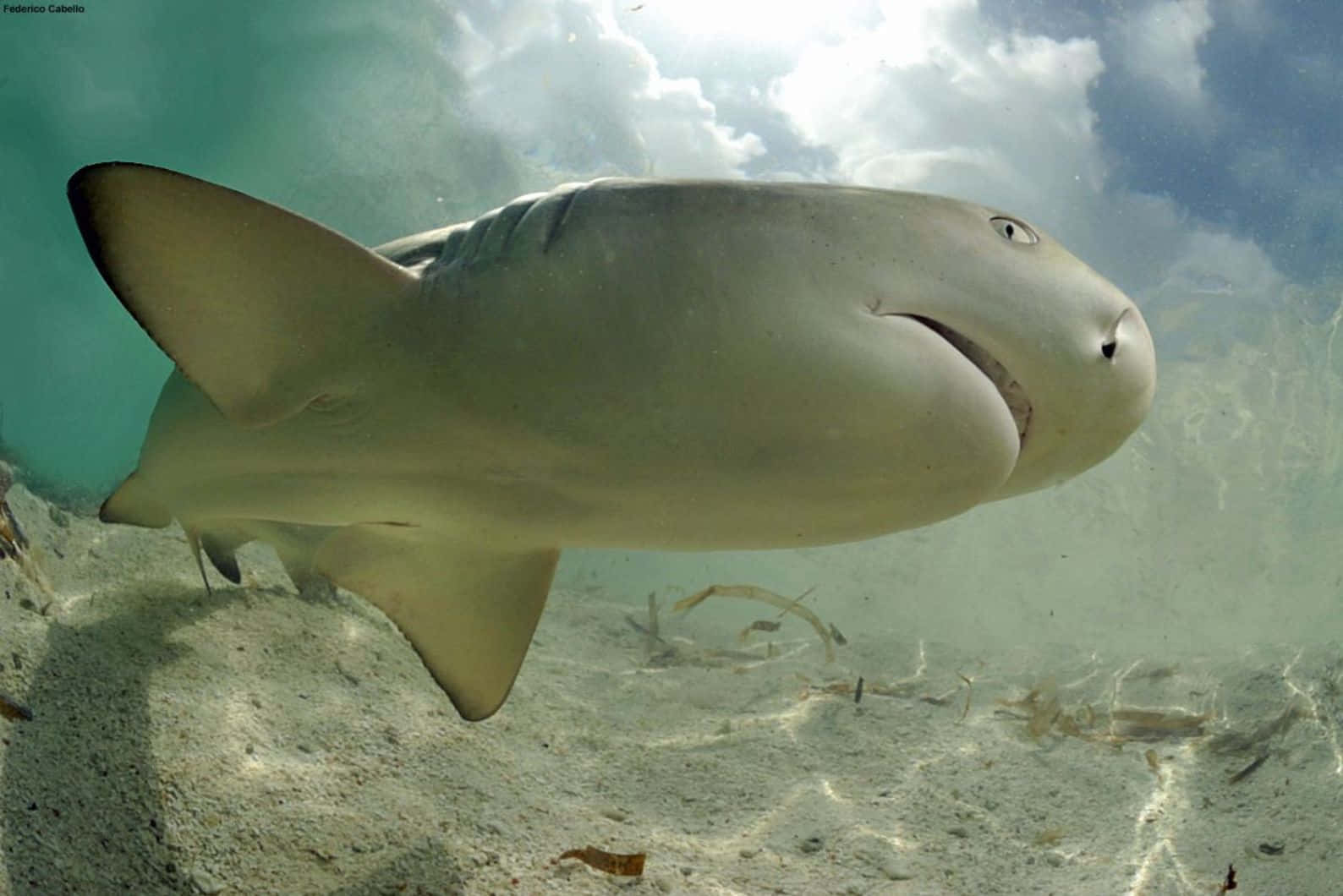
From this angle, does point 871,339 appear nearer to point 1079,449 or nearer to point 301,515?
point 1079,449

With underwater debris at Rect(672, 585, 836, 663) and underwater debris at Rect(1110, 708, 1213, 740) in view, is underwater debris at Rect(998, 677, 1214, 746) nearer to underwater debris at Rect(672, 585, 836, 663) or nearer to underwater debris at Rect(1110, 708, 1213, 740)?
underwater debris at Rect(1110, 708, 1213, 740)

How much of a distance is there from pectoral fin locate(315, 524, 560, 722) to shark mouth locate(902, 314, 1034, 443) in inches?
64.0

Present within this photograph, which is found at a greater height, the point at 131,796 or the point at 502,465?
the point at 502,465

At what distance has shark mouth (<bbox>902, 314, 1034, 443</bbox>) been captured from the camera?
1.74 m

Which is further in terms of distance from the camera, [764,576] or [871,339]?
[764,576]

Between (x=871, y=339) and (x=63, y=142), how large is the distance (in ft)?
90.4

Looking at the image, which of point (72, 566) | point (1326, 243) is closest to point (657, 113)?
point (1326, 243)

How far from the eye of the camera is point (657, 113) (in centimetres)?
1908

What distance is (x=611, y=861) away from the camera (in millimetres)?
2438

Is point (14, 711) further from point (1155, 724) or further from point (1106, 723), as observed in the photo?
point (1155, 724)

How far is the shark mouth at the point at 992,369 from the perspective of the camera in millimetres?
1742

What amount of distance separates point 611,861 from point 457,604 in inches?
41.6

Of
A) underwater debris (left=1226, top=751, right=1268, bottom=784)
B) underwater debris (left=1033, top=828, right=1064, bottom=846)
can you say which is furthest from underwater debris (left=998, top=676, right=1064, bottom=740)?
underwater debris (left=1033, top=828, right=1064, bottom=846)

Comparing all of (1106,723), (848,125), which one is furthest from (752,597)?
(848,125)
